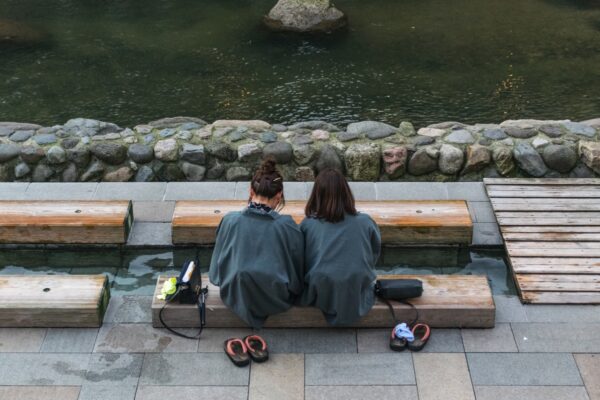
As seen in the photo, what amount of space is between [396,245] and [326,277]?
159cm

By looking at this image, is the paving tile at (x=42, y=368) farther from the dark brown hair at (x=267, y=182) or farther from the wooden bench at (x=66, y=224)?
the dark brown hair at (x=267, y=182)

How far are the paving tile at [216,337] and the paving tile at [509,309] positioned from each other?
170 cm

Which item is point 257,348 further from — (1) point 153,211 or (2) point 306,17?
(2) point 306,17

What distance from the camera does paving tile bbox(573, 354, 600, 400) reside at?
474 centimetres

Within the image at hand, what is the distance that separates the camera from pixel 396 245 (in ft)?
20.8

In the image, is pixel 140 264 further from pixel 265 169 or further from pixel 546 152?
pixel 546 152

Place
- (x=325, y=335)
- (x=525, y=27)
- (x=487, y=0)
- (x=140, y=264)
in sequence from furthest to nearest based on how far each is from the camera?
(x=487, y=0)
(x=525, y=27)
(x=140, y=264)
(x=325, y=335)

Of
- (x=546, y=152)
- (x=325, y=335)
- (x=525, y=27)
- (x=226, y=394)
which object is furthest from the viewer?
(x=525, y=27)

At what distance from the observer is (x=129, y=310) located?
5.52 meters

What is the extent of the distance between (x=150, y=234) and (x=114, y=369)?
67.4 inches

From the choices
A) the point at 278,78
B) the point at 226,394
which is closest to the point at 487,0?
the point at 278,78

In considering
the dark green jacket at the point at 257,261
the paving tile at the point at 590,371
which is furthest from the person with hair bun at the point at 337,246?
the paving tile at the point at 590,371

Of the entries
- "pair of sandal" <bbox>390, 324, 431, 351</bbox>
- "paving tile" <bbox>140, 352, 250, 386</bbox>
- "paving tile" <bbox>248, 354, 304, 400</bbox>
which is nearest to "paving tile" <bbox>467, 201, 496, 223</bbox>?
"pair of sandal" <bbox>390, 324, 431, 351</bbox>

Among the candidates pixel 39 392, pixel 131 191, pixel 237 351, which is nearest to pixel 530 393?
pixel 237 351
